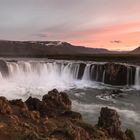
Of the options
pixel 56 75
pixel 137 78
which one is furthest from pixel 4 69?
pixel 137 78

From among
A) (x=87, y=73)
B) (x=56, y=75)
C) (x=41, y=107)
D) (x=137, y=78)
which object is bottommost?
(x=56, y=75)

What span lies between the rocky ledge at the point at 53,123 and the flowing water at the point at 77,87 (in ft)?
8.77

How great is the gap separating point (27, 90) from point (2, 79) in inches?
236

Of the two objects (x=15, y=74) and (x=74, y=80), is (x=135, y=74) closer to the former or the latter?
(x=74, y=80)

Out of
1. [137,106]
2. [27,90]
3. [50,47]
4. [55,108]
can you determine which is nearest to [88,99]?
[137,106]

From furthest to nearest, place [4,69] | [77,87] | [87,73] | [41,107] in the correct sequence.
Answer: [87,73]
[4,69]
[77,87]
[41,107]

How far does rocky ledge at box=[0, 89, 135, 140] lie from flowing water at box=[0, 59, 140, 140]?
267 centimetres

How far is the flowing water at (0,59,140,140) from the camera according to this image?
18078 millimetres

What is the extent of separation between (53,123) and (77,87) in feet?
59.5

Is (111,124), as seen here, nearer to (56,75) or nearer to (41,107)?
(41,107)

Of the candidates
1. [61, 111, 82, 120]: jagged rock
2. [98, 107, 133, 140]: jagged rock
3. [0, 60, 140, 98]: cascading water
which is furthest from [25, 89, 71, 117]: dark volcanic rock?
[0, 60, 140, 98]: cascading water

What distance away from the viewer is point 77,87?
28844 millimetres

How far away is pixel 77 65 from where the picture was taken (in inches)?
1410

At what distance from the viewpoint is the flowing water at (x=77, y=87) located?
1808cm
